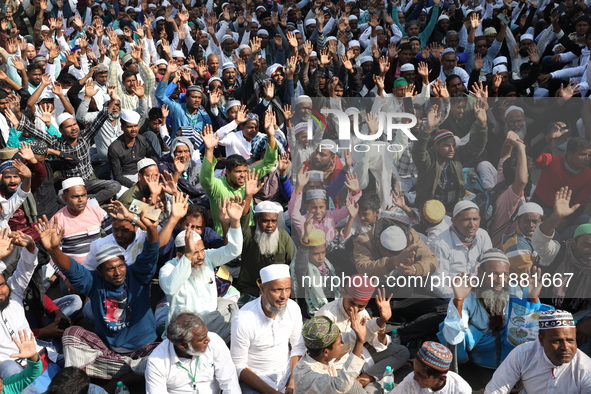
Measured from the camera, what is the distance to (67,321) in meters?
4.31

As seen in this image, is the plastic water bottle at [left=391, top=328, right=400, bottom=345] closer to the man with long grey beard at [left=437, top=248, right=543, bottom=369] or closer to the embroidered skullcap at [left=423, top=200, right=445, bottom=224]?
the man with long grey beard at [left=437, top=248, right=543, bottom=369]

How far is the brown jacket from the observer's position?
453 cm

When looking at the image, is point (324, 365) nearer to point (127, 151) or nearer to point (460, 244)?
point (460, 244)

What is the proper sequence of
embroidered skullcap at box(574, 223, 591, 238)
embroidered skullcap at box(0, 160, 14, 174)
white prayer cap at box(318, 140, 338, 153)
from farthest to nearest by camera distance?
white prayer cap at box(318, 140, 338, 153) < embroidered skullcap at box(0, 160, 14, 174) < embroidered skullcap at box(574, 223, 591, 238)

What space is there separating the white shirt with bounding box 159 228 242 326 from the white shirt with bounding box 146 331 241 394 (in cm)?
51

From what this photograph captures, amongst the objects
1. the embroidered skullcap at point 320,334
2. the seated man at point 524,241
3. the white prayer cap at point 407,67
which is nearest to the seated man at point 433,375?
the embroidered skullcap at point 320,334

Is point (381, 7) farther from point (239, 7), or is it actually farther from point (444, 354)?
point (444, 354)

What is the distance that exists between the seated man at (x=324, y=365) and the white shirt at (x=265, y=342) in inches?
21.7

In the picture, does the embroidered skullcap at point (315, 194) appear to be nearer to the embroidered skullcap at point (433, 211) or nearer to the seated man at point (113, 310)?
the embroidered skullcap at point (433, 211)

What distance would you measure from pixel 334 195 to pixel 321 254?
1.20 m

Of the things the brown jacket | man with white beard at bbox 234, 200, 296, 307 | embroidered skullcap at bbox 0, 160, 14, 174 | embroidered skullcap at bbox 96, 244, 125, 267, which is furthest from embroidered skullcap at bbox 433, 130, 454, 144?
embroidered skullcap at bbox 0, 160, 14, 174

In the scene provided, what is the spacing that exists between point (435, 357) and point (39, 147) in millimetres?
4532

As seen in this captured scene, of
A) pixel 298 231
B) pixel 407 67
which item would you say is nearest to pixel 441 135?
pixel 298 231

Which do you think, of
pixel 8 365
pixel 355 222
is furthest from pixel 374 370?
pixel 8 365
